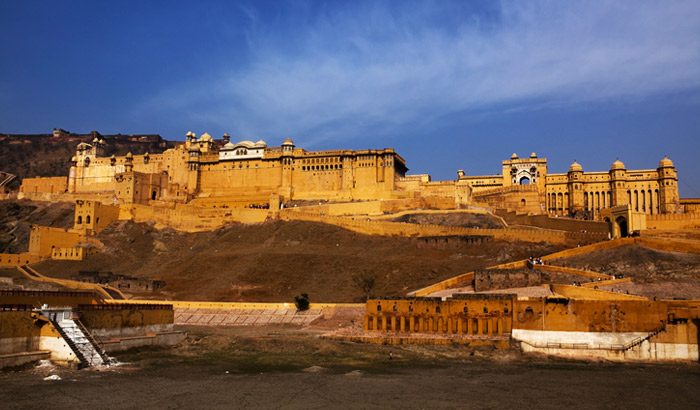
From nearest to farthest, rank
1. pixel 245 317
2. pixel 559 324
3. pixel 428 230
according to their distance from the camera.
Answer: pixel 559 324 < pixel 245 317 < pixel 428 230

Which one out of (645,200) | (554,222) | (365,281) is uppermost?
(645,200)

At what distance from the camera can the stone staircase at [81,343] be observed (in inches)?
1201

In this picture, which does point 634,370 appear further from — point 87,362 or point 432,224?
point 432,224

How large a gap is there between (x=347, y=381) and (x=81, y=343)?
14.0 m

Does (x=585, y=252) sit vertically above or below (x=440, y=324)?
above

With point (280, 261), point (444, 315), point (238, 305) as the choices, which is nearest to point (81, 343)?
point (238, 305)

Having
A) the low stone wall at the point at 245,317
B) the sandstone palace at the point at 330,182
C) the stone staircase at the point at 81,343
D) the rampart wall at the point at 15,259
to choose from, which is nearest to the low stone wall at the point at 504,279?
the low stone wall at the point at 245,317

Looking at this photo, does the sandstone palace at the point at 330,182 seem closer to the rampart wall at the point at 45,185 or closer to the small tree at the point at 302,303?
the rampart wall at the point at 45,185

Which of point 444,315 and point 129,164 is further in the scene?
point 129,164

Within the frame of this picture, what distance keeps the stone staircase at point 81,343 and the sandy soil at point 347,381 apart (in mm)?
1208

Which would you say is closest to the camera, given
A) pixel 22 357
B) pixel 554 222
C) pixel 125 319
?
pixel 22 357

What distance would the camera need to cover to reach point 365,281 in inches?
2112

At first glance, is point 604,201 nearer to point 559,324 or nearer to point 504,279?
point 504,279

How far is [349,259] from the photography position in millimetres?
63844
